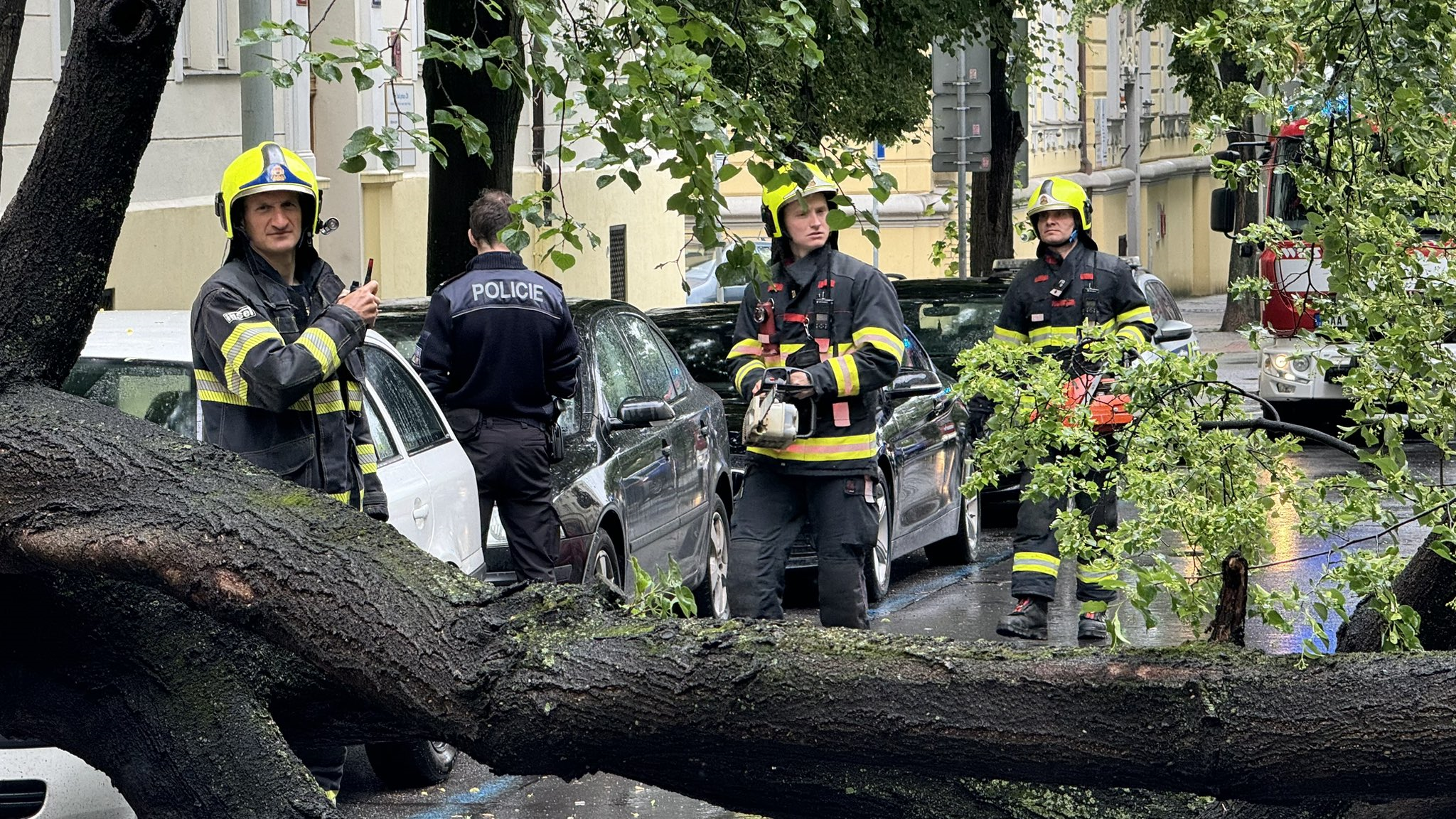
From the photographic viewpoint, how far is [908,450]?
1076cm

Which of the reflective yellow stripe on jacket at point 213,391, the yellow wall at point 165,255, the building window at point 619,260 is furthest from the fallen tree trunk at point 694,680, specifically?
the building window at point 619,260

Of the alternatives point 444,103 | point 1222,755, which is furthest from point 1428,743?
point 444,103

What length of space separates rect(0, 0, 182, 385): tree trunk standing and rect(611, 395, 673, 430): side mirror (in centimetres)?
423

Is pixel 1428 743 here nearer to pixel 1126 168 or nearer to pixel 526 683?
pixel 526 683

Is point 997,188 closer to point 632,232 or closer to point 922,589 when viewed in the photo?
point 632,232

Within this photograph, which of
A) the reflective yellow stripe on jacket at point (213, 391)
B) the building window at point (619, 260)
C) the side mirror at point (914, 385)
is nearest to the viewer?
the reflective yellow stripe on jacket at point (213, 391)

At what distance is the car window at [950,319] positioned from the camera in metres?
13.1

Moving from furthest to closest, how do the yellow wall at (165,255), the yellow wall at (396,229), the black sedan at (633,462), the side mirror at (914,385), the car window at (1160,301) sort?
the yellow wall at (396,229), the yellow wall at (165,255), the car window at (1160,301), the side mirror at (914,385), the black sedan at (633,462)

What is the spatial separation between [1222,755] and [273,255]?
363cm

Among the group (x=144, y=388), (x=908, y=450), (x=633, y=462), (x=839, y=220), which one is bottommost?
(x=908, y=450)

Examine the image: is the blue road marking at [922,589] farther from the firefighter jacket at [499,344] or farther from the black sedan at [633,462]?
the firefighter jacket at [499,344]

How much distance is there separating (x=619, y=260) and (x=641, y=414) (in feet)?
72.2

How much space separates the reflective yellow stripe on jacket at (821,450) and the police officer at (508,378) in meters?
0.79

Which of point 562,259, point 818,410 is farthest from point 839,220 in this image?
point 818,410
